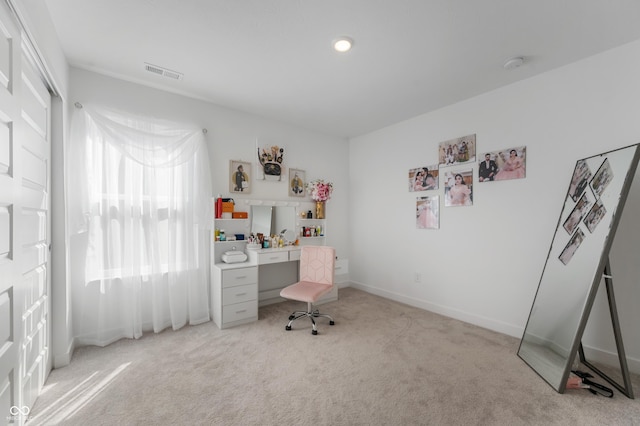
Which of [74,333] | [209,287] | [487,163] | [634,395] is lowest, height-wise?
[634,395]

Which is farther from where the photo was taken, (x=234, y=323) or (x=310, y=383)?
(x=234, y=323)

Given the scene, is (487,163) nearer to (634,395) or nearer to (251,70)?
(634,395)

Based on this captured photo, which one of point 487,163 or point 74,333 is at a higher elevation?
point 487,163

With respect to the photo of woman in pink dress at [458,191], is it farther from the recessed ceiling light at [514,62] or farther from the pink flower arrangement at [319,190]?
the pink flower arrangement at [319,190]

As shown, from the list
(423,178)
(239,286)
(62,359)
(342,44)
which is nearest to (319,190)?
(423,178)

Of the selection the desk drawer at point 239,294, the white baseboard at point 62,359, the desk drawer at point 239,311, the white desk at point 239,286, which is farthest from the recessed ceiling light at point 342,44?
the white baseboard at point 62,359

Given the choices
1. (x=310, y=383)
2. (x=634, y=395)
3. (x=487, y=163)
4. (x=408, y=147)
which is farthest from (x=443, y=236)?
(x=310, y=383)

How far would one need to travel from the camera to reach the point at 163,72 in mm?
2629

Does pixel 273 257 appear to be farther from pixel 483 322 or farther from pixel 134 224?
pixel 483 322

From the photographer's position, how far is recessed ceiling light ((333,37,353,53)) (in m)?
2.09

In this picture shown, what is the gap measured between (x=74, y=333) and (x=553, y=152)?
4.97 meters

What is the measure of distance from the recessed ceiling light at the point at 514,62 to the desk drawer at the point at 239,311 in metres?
3.61

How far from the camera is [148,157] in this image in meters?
2.81

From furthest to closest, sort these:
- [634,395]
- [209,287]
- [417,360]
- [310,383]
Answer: [209,287]
[417,360]
[310,383]
[634,395]
